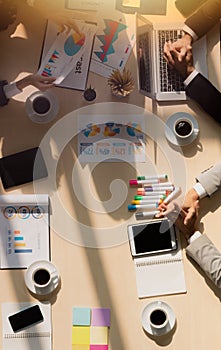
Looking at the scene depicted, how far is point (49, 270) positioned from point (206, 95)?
0.72 metres

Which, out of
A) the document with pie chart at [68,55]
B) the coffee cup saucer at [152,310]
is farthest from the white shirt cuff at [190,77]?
the coffee cup saucer at [152,310]

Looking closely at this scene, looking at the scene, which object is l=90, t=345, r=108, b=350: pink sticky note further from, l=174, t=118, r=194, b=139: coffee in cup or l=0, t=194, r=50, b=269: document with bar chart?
l=174, t=118, r=194, b=139: coffee in cup

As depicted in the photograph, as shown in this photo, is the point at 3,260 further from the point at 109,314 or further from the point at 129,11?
the point at 129,11

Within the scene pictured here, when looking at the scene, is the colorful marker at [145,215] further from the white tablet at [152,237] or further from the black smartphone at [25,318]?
the black smartphone at [25,318]

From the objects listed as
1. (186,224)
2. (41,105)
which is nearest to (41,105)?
(41,105)

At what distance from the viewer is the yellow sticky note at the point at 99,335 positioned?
172 centimetres

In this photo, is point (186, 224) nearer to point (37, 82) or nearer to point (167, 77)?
point (167, 77)

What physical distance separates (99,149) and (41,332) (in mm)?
568

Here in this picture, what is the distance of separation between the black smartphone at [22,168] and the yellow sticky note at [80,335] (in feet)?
1.51

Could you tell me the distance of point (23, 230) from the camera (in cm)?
178

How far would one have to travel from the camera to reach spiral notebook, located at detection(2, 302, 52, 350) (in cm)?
171

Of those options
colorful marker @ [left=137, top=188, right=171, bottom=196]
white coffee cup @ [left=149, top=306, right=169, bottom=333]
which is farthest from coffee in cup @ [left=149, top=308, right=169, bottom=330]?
colorful marker @ [left=137, top=188, right=171, bottom=196]

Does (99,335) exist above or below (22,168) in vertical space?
below

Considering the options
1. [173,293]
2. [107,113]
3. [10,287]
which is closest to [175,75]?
[107,113]
